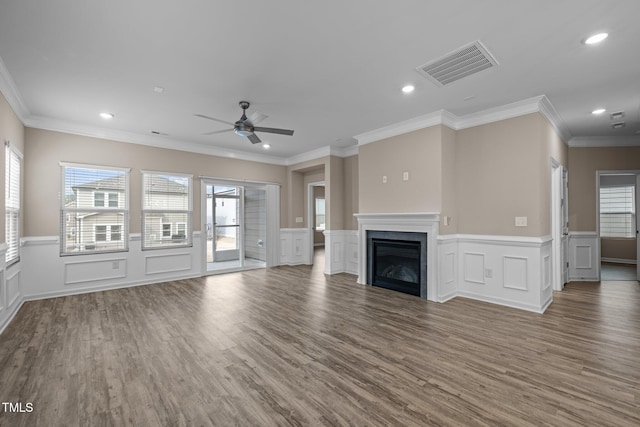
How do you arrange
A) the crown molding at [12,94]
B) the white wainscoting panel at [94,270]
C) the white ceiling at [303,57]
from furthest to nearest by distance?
the white wainscoting panel at [94,270] → the crown molding at [12,94] → the white ceiling at [303,57]

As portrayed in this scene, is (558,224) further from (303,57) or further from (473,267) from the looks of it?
(303,57)

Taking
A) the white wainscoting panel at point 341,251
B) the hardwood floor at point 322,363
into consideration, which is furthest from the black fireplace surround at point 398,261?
the white wainscoting panel at point 341,251

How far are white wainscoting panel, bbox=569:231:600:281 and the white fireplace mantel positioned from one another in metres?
3.36

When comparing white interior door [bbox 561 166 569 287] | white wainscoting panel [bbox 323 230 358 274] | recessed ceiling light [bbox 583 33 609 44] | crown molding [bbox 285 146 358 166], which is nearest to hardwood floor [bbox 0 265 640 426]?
white interior door [bbox 561 166 569 287]

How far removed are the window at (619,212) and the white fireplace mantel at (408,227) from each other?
7.17m

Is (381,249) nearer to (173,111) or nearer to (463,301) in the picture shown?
(463,301)

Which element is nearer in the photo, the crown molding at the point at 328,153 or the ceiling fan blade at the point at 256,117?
the ceiling fan blade at the point at 256,117

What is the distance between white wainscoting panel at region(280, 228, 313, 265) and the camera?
7895 millimetres

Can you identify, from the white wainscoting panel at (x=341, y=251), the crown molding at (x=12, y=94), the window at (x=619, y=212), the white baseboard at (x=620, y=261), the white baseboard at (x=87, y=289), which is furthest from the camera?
the window at (x=619, y=212)

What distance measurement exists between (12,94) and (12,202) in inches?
54.8

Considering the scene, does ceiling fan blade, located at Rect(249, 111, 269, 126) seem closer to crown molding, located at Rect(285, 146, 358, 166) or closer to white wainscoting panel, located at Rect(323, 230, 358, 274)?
crown molding, located at Rect(285, 146, 358, 166)

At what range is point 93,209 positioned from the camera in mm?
5211

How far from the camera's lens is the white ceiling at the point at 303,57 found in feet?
7.61

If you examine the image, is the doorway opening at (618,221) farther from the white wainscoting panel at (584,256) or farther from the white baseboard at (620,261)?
the white wainscoting panel at (584,256)
